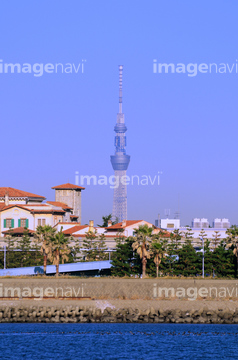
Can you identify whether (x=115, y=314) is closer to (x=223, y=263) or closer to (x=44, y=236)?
(x=223, y=263)

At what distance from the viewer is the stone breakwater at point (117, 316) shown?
212 feet

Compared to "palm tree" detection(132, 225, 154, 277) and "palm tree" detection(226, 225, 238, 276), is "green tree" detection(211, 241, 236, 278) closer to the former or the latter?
"palm tree" detection(226, 225, 238, 276)

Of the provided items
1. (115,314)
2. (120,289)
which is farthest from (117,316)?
(120,289)

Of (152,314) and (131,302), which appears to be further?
(131,302)

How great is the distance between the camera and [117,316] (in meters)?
65.1

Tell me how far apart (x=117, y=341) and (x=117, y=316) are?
30.8ft

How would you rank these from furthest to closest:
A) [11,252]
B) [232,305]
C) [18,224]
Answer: [18,224] < [11,252] < [232,305]

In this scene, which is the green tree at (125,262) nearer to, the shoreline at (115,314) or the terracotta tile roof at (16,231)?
the shoreline at (115,314)

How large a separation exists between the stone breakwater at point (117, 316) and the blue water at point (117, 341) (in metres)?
1.71

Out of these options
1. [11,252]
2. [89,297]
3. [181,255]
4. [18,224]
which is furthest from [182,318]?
[18,224]

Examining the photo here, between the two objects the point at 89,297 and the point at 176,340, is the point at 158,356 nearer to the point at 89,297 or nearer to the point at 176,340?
the point at 176,340

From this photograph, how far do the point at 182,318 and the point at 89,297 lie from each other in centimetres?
1296

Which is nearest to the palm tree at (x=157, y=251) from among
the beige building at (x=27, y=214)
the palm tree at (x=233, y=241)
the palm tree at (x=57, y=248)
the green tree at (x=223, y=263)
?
the green tree at (x=223, y=263)

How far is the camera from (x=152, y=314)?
6506 centimetres
